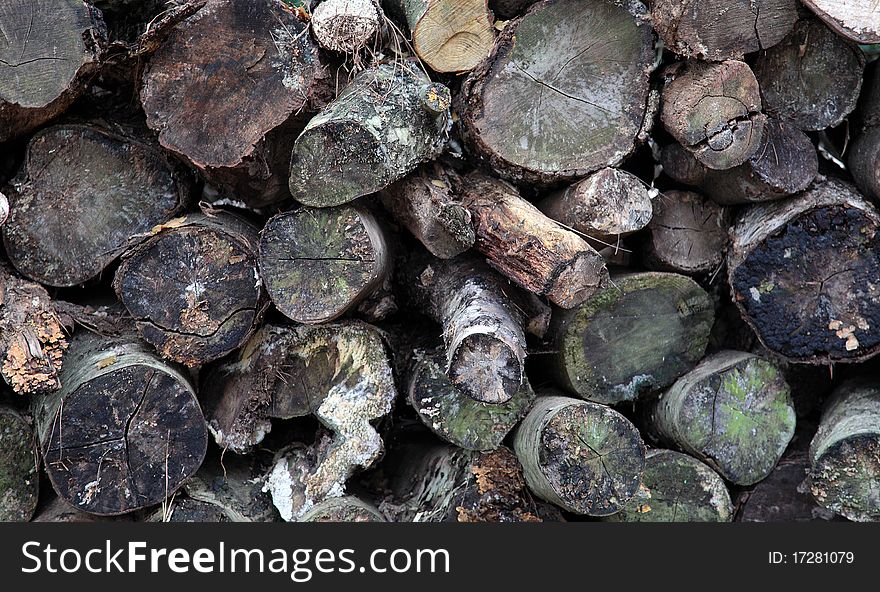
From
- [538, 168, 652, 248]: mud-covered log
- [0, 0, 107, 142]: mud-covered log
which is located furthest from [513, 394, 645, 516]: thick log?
[0, 0, 107, 142]: mud-covered log

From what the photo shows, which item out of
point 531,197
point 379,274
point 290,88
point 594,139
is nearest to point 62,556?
point 379,274

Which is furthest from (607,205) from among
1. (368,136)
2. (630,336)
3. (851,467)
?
(851,467)

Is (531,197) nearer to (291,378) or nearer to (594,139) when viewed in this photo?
(594,139)

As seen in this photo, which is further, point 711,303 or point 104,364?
point 711,303

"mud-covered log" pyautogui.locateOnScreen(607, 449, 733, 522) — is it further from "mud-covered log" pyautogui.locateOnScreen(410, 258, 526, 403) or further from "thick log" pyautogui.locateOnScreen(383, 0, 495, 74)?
"thick log" pyautogui.locateOnScreen(383, 0, 495, 74)

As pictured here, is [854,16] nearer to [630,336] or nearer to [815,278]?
[815,278]

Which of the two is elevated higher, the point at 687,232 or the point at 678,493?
the point at 687,232
